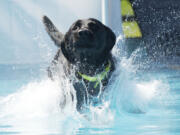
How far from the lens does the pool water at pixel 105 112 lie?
2658 mm

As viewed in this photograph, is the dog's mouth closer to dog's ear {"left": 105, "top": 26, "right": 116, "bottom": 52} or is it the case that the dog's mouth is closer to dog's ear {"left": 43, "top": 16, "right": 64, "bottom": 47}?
dog's ear {"left": 105, "top": 26, "right": 116, "bottom": 52}

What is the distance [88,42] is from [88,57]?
17cm

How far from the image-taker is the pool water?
105 inches

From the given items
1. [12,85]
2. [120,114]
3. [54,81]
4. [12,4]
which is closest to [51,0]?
[12,4]

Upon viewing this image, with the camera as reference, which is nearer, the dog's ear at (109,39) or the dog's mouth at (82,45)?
the dog's mouth at (82,45)

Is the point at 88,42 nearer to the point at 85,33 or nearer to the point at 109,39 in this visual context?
the point at 85,33

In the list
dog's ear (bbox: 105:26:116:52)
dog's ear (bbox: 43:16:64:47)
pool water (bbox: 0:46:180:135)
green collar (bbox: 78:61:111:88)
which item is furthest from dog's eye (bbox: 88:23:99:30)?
dog's ear (bbox: 43:16:64:47)

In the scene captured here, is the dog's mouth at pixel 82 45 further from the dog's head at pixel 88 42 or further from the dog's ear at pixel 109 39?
the dog's ear at pixel 109 39

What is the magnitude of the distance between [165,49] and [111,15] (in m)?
2.33

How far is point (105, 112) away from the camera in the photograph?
316 cm

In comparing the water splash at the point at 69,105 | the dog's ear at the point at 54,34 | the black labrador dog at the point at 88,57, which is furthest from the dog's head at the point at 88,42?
the dog's ear at the point at 54,34

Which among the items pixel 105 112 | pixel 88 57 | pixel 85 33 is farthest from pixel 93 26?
pixel 105 112

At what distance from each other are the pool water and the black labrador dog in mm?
113

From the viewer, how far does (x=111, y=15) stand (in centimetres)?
637
